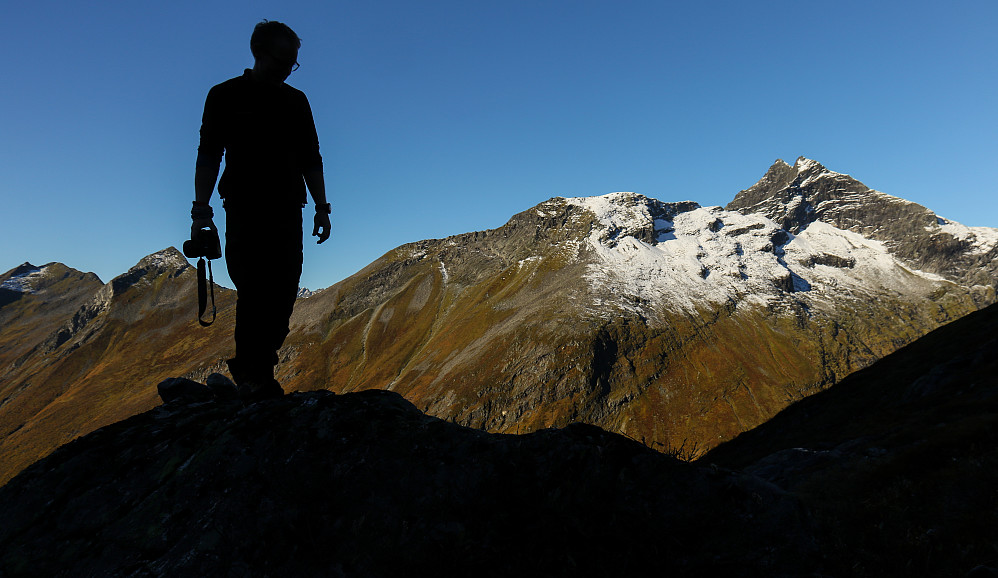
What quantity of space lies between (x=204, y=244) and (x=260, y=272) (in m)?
0.81

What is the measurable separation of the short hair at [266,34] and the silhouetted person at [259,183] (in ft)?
0.04

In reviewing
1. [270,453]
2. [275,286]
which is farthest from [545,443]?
[275,286]

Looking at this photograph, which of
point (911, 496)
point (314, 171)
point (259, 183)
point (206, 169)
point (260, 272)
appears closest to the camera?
point (911, 496)

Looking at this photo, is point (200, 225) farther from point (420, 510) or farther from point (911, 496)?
point (911, 496)

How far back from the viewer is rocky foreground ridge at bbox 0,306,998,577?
373 centimetres

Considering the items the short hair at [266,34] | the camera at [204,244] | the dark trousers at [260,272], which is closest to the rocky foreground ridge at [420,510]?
the dark trousers at [260,272]

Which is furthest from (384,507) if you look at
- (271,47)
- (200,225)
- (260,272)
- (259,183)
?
(271,47)

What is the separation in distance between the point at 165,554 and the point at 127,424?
3031 millimetres

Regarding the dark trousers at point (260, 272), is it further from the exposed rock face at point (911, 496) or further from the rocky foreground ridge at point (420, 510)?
the exposed rock face at point (911, 496)

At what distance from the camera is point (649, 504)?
4176 mm

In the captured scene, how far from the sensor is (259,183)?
6273mm

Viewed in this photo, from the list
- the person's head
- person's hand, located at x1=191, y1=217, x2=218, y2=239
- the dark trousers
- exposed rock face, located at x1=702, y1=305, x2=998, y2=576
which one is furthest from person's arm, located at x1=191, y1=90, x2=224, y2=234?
exposed rock face, located at x1=702, y1=305, x2=998, y2=576

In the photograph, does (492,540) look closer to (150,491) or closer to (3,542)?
(150,491)

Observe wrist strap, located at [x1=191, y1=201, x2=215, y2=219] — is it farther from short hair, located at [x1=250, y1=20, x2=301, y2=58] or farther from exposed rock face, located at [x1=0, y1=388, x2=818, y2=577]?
exposed rock face, located at [x1=0, y1=388, x2=818, y2=577]
